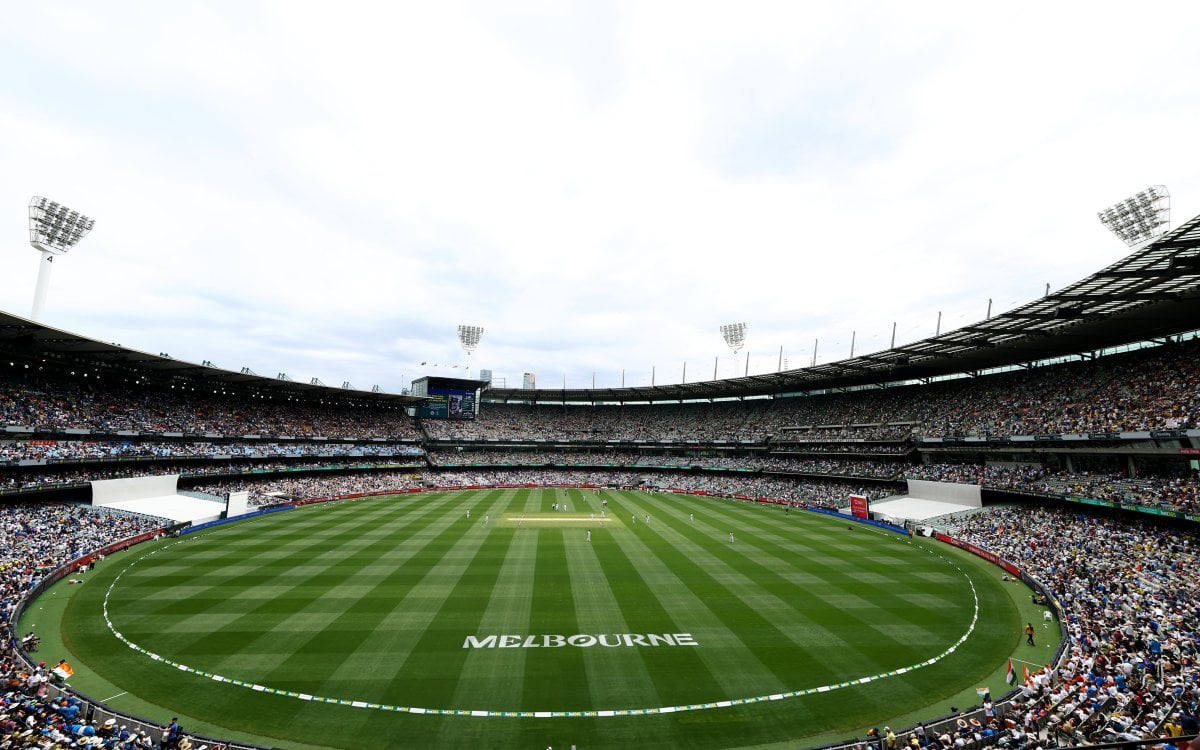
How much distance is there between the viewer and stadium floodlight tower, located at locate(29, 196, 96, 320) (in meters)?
44.3

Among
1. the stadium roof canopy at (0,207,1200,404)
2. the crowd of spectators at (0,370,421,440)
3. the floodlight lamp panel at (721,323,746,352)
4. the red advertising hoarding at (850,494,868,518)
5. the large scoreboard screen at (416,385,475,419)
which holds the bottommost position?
the red advertising hoarding at (850,494,868,518)

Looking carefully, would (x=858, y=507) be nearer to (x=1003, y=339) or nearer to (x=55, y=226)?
(x=1003, y=339)

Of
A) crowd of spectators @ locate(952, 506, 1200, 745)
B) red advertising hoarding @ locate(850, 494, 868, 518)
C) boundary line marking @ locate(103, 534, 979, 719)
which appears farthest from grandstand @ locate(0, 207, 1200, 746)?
boundary line marking @ locate(103, 534, 979, 719)

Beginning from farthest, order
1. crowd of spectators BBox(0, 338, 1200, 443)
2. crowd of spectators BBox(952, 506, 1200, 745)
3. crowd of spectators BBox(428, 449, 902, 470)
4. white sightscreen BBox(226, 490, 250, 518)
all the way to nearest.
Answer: crowd of spectators BBox(428, 449, 902, 470) < white sightscreen BBox(226, 490, 250, 518) < crowd of spectators BBox(0, 338, 1200, 443) < crowd of spectators BBox(952, 506, 1200, 745)

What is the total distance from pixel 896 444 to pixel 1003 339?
16.1 m

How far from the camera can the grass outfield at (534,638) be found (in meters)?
15.6

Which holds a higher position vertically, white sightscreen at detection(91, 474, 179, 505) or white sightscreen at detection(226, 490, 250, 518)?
white sightscreen at detection(91, 474, 179, 505)

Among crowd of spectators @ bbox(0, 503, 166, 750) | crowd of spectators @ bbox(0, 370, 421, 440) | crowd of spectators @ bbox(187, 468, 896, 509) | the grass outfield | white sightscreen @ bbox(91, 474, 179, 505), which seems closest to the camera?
crowd of spectators @ bbox(0, 503, 166, 750)

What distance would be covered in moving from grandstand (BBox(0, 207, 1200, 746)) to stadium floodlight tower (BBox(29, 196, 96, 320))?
6457 millimetres

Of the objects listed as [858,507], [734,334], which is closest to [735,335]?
[734,334]

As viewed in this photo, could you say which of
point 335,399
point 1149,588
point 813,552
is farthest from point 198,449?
point 1149,588

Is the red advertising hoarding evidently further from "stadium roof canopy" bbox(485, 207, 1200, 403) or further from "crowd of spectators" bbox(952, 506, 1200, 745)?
"stadium roof canopy" bbox(485, 207, 1200, 403)

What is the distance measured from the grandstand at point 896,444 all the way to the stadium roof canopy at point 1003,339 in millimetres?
236

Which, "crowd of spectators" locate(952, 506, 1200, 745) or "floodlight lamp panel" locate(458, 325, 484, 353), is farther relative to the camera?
"floodlight lamp panel" locate(458, 325, 484, 353)
